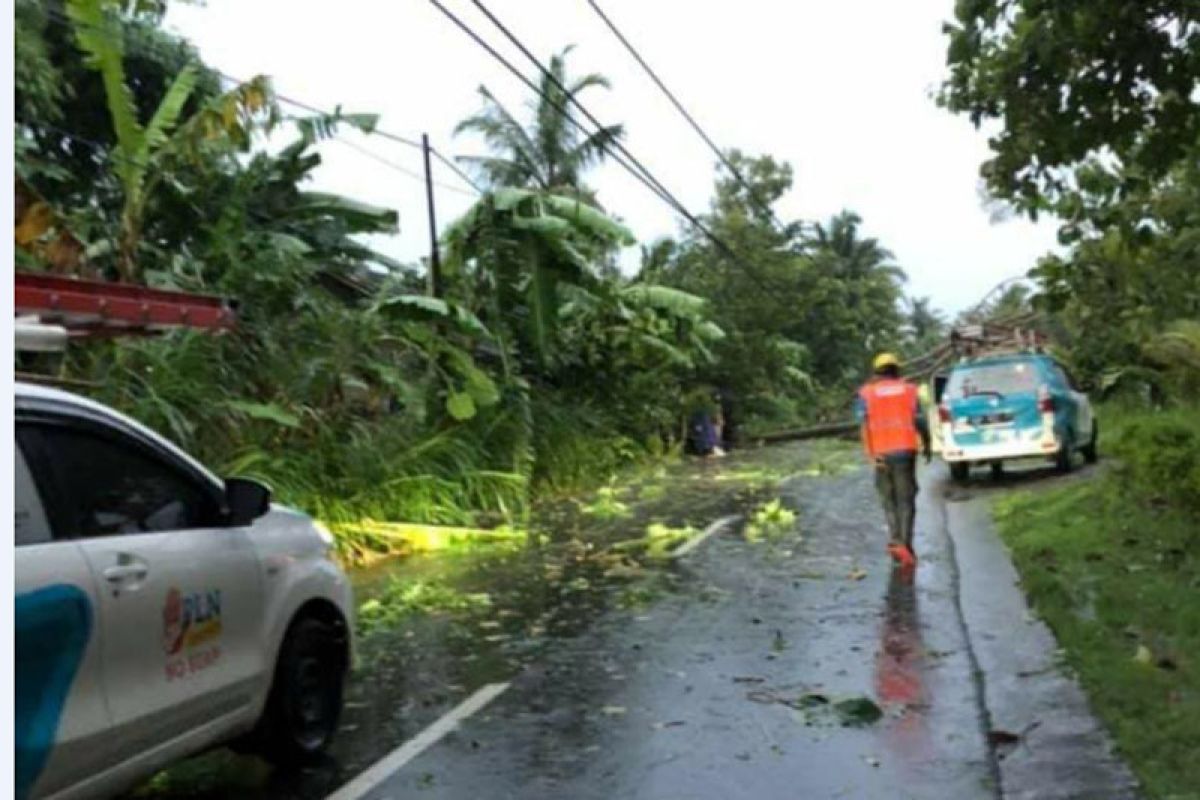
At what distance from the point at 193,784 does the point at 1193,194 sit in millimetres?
14015

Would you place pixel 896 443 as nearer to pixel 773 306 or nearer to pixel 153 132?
pixel 153 132

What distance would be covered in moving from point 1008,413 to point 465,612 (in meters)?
10.8

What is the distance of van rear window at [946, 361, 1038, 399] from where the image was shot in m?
19.5

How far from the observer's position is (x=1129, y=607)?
8.91 m

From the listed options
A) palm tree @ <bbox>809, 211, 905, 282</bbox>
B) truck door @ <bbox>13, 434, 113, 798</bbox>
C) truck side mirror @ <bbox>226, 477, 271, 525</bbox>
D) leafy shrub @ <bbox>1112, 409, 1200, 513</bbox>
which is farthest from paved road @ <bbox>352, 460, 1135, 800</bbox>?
palm tree @ <bbox>809, 211, 905, 282</bbox>

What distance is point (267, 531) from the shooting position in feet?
20.1

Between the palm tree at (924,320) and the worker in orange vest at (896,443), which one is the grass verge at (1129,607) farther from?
the palm tree at (924,320)

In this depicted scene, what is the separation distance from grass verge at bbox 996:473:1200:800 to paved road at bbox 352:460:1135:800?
17 centimetres

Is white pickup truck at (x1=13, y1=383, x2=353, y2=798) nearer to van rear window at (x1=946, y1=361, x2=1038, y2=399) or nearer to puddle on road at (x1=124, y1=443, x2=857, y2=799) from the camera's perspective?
puddle on road at (x1=124, y1=443, x2=857, y2=799)

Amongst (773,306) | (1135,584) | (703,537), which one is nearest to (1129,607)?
(1135,584)

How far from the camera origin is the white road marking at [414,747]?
6.16m

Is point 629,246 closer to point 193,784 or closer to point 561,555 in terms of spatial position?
point 561,555

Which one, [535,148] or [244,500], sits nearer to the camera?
[244,500]

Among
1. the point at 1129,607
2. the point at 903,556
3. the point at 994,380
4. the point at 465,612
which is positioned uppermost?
the point at 994,380
